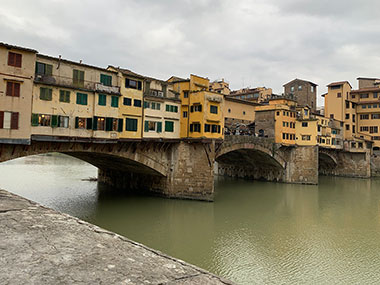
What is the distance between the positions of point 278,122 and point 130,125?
95.7 ft

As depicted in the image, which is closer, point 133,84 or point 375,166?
point 133,84

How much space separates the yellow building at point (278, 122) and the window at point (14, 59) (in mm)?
37432

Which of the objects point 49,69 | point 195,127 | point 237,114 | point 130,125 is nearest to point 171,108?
point 195,127

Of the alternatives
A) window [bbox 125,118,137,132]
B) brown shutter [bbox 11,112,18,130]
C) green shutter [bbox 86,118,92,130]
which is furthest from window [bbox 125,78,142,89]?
brown shutter [bbox 11,112,18,130]

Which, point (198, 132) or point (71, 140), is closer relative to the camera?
point (71, 140)

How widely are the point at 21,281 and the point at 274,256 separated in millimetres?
15574

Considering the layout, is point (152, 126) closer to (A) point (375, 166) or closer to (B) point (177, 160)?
(B) point (177, 160)

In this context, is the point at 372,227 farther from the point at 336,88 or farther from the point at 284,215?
the point at 336,88

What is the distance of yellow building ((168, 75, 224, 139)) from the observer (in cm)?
2898

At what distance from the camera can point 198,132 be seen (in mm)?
29016

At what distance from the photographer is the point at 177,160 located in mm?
29281

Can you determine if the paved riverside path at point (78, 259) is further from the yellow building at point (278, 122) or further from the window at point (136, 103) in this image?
the yellow building at point (278, 122)

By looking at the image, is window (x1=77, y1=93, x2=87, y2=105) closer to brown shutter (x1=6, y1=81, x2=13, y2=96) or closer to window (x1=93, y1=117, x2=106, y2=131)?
window (x1=93, y1=117, x2=106, y2=131)

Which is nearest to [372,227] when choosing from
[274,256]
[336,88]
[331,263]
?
[331,263]
